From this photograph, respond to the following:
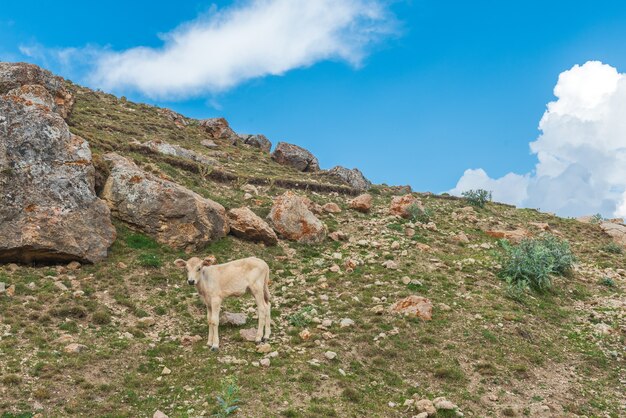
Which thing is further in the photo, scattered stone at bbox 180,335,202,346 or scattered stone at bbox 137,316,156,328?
scattered stone at bbox 137,316,156,328

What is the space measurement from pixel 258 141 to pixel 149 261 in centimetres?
4719

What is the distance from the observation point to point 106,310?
15977 millimetres

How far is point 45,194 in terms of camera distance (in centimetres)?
1933

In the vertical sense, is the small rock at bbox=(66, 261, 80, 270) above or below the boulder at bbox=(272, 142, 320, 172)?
below

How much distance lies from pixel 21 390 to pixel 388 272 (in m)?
15.6

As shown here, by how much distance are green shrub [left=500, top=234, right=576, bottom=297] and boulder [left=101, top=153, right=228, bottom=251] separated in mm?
15416

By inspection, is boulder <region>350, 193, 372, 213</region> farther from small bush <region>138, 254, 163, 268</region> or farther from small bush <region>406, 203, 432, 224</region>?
small bush <region>138, 254, 163, 268</region>

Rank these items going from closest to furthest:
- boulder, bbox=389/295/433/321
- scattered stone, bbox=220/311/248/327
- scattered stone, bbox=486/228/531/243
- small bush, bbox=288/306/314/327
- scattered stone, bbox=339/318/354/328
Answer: scattered stone, bbox=220/311/248/327 → scattered stone, bbox=339/318/354/328 → small bush, bbox=288/306/314/327 → boulder, bbox=389/295/433/321 → scattered stone, bbox=486/228/531/243

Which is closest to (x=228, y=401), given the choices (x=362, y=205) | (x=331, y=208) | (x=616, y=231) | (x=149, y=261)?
(x=149, y=261)

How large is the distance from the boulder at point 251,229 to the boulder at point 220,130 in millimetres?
37283

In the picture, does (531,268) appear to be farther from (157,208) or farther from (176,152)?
(176,152)

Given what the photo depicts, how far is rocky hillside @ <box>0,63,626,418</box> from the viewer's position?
39.6ft

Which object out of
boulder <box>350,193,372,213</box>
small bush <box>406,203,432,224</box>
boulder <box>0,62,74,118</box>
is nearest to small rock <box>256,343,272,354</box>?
small bush <box>406,203,432,224</box>

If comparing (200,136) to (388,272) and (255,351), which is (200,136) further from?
(255,351)
